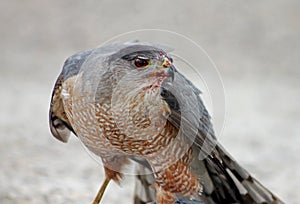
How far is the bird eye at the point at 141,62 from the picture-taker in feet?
10.4

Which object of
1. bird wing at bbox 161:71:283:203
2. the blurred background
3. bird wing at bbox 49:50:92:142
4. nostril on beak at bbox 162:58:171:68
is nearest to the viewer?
nostril on beak at bbox 162:58:171:68

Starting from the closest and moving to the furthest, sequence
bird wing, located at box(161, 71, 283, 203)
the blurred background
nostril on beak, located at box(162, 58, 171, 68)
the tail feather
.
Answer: nostril on beak, located at box(162, 58, 171, 68) < bird wing, located at box(161, 71, 283, 203) < the tail feather < the blurred background

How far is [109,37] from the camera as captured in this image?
547 inches

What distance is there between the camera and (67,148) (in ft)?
29.6

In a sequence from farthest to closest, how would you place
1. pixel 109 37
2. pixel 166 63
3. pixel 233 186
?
pixel 109 37 → pixel 233 186 → pixel 166 63

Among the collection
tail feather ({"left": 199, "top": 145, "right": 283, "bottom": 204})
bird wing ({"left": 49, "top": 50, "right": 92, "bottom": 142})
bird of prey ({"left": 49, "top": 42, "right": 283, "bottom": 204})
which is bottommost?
tail feather ({"left": 199, "top": 145, "right": 283, "bottom": 204})

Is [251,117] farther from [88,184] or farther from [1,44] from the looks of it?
[1,44]

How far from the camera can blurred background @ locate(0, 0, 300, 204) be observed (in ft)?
24.6

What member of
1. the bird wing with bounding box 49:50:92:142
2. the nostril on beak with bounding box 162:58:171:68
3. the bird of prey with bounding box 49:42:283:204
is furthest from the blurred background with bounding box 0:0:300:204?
the nostril on beak with bounding box 162:58:171:68

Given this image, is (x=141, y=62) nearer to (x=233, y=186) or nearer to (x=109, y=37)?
(x=233, y=186)

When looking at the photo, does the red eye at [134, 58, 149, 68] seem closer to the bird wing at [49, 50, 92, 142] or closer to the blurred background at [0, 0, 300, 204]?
the bird wing at [49, 50, 92, 142]

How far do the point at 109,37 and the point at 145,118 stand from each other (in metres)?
10.6

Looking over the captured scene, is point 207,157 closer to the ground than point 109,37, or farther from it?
closer to the ground

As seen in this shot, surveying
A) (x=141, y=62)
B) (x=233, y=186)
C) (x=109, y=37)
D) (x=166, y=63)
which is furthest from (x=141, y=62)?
(x=109, y=37)
